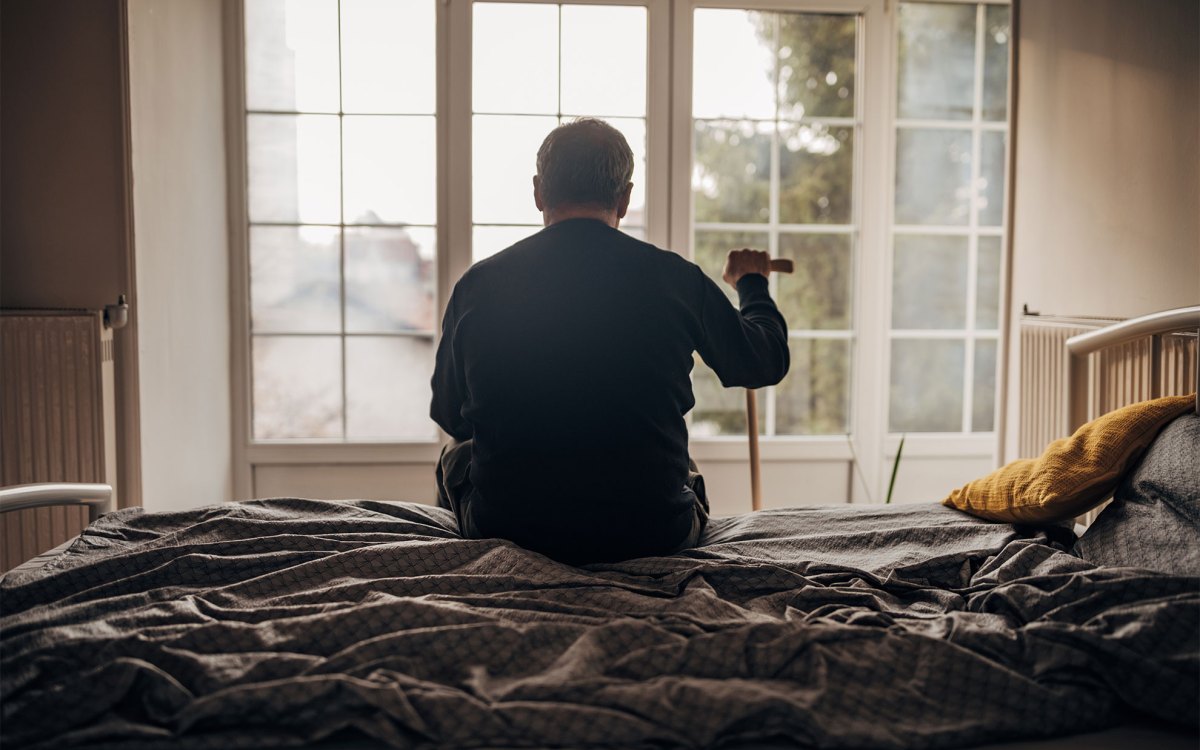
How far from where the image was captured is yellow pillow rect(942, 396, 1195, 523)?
169 cm

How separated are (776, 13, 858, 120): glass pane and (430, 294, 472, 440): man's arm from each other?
2.39 metres

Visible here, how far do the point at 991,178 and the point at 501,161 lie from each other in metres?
1.92

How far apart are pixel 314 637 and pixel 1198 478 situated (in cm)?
134

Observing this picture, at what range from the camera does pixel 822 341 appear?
3.91 metres

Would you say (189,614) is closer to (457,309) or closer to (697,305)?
(457,309)

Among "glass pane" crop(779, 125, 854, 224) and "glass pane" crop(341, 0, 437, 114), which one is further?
"glass pane" crop(779, 125, 854, 224)

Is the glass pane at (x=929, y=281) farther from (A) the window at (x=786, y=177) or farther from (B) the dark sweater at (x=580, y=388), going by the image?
(B) the dark sweater at (x=580, y=388)

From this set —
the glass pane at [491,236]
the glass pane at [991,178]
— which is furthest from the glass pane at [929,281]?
the glass pane at [491,236]

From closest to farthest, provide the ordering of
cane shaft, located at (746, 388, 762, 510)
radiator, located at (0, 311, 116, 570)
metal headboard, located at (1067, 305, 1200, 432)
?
metal headboard, located at (1067, 305, 1200, 432) → radiator, located at (0, 311, 116, 570) → cane shaft, located at (746, 388, 762, 510)

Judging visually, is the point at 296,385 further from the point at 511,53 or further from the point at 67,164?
the point at 511,53

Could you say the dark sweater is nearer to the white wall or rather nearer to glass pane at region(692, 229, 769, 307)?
the white wall

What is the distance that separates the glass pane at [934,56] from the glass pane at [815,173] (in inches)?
11.4

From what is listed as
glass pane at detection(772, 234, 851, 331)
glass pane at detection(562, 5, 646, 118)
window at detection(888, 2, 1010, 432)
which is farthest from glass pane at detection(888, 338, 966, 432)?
glass pane at detection(562, 5, 646, 118)

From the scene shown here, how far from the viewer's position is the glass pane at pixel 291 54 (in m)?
3.65
